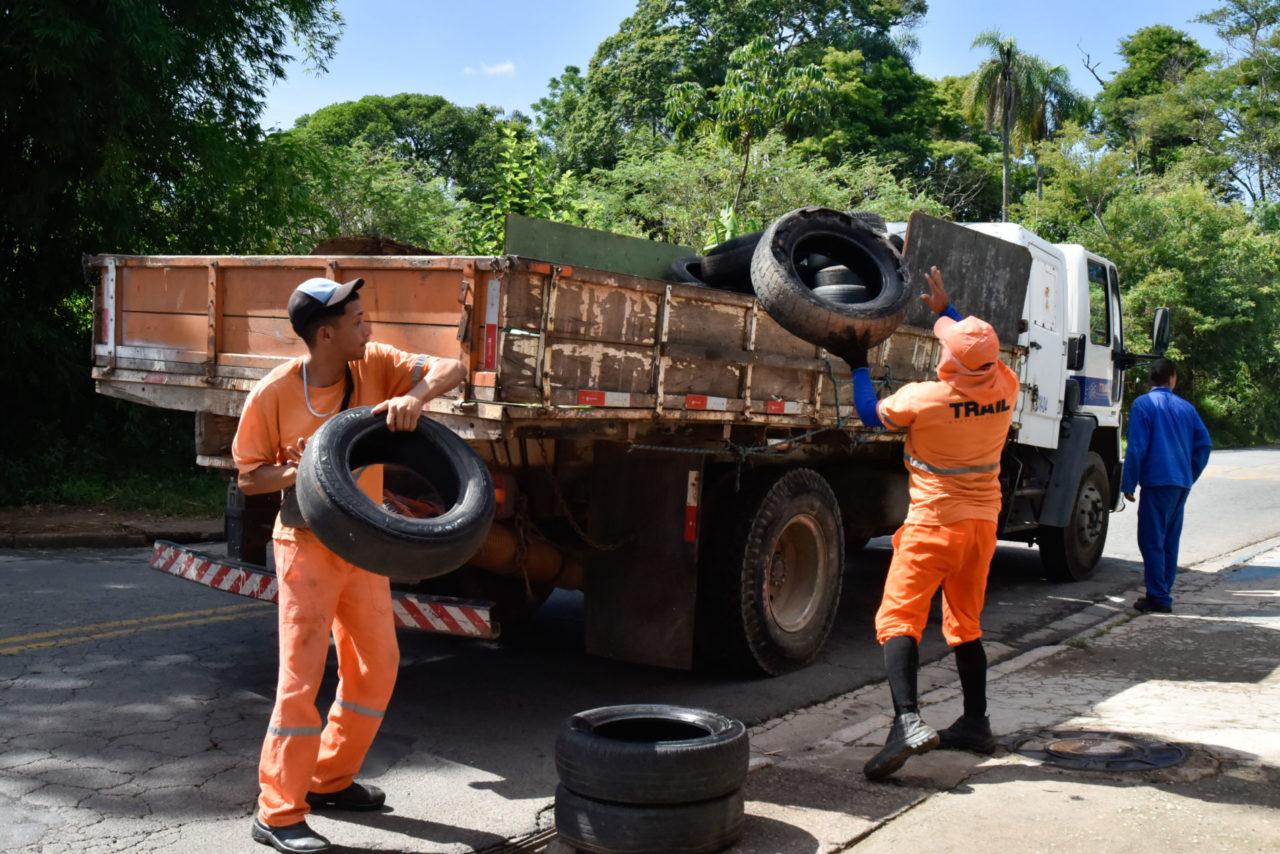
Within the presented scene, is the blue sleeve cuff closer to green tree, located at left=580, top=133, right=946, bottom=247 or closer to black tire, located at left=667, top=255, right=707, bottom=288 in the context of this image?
black tire, located at left=667, top=255, right=707, bottom=288

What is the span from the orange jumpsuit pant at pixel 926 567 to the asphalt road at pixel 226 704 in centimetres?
107

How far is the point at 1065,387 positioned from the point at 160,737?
730 centimetres

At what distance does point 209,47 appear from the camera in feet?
38.8

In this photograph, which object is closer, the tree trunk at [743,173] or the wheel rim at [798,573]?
the wheel rim at [798,573]

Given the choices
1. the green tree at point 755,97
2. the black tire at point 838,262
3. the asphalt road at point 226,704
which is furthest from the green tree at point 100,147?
the green tree at point 755,97

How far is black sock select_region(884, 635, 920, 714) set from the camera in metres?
4.73

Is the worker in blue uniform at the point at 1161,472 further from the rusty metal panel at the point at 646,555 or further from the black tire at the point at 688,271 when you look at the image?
the rusty metal panel at the point at 646,555

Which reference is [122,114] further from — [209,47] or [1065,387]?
[1065,387]

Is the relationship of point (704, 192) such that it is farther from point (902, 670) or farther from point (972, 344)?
point (902, 670)

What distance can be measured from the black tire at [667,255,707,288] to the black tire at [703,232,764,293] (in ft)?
0.31

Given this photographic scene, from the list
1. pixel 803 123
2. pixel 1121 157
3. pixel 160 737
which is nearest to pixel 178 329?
pixel 160 737

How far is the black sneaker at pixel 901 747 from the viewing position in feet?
14.9

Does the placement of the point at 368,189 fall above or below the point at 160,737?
above

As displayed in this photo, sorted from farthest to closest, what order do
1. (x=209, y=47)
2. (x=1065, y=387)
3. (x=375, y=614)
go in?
1. (x=209, y=47)
2. (x=1065, y=387)
3. (x=375, y=614)
